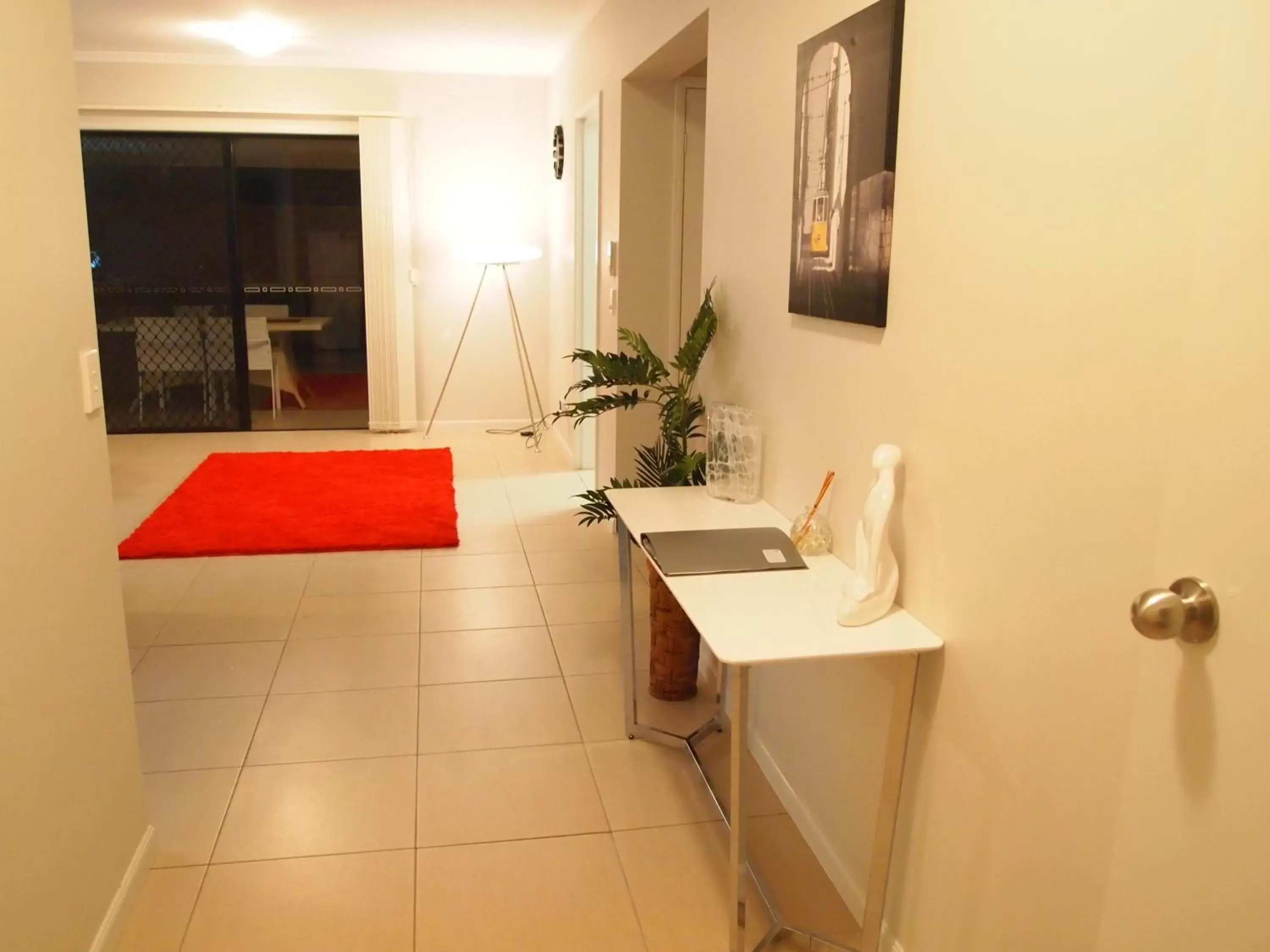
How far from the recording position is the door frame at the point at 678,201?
4.27 m

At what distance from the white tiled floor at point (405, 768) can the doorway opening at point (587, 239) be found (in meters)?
1.70

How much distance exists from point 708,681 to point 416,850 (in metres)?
1.21

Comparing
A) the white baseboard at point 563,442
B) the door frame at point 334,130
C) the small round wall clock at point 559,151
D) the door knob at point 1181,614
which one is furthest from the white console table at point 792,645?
the door frame at point 334,130

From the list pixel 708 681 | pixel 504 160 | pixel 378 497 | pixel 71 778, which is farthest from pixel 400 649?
pixel 504 160

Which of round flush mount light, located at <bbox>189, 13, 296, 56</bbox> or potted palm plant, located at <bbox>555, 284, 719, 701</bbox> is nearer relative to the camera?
potted palm plant, located at <bbox>555, 284, 719, 701</bbox>

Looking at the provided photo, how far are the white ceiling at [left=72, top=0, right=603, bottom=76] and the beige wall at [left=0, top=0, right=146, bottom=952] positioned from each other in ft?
11.3

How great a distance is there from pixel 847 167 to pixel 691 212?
249 cm

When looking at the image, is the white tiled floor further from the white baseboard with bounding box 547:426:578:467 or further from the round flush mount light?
the round flush mount light

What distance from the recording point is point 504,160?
693 centimetres

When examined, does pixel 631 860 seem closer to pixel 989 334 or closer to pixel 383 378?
pixel 989 334

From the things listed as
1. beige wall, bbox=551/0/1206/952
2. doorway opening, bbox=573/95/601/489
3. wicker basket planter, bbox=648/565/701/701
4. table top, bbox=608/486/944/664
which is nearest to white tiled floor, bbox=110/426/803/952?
wicker basket planter, bbox=648/565/701/701

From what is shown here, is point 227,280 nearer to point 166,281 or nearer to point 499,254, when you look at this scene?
point 166,281

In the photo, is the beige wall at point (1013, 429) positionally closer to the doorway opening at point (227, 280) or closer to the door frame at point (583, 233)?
the door frame at point (583, 233)

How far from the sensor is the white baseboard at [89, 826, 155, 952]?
1913 millimetres
